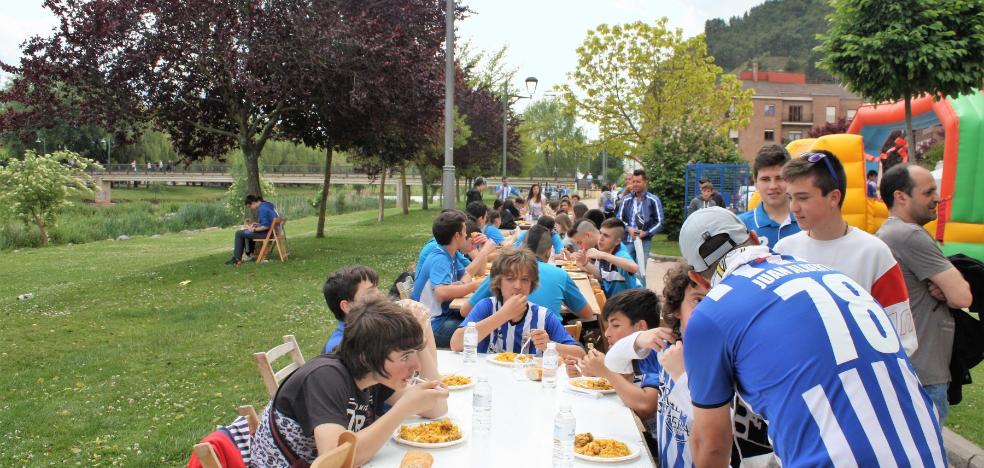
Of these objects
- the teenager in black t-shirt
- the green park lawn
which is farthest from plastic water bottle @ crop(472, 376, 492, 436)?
the green park lawn

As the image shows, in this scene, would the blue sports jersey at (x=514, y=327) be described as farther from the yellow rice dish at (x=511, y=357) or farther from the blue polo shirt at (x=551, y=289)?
the blue polo shirt at (x=551, y=289)

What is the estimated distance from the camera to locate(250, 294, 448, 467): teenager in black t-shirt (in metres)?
2.99

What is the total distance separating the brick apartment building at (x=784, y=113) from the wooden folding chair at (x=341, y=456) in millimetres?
86412

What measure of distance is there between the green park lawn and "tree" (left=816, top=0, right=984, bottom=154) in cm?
434

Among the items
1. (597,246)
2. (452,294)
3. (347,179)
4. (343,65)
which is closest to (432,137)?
(343,65)

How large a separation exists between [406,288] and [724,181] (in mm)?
17276

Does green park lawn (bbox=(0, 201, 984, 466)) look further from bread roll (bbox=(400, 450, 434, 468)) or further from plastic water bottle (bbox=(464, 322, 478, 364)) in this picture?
bread roll (bbox=(400, 450, 434, 468))

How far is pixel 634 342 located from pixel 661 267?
13375 mm

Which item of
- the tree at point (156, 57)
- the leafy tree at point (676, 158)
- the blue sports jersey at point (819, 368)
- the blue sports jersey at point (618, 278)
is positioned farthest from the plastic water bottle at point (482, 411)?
the leafy tree at point (676, 158)

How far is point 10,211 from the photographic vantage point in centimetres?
2392

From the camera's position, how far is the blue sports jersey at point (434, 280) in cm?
650

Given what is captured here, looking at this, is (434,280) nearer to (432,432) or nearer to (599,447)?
(432,432)

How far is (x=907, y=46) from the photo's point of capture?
9281 millimetres

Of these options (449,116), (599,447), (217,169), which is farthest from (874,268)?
(217,169)
